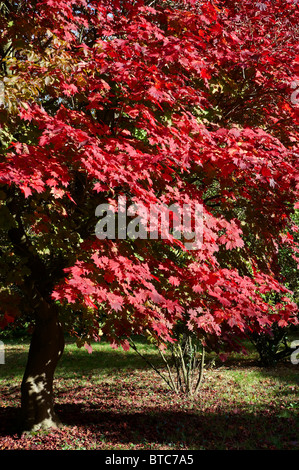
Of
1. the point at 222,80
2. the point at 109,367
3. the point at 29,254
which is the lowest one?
the point at 109,367

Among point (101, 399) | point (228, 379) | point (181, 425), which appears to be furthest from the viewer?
point (228, 379)

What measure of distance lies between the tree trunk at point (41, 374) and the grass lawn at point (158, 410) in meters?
0.24

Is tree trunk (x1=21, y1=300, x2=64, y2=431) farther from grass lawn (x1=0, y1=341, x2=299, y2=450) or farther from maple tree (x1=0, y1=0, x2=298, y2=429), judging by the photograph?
grass lawn (x1=0, y1=341, x2=299, y2=450)

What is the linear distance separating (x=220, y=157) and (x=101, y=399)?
734 centimetres

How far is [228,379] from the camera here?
444 inches

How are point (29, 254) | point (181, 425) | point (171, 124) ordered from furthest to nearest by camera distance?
point (181, 425) < point (29, 254) < point (171, 124)

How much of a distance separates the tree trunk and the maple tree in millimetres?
20

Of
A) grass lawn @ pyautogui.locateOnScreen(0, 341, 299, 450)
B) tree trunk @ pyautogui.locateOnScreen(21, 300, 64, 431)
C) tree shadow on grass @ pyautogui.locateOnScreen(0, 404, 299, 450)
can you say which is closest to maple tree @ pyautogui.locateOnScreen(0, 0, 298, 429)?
tree trunk @ pyautogui.locateOnScreen(21, 300, 64, 431)

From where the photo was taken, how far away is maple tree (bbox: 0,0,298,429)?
392 centimetres

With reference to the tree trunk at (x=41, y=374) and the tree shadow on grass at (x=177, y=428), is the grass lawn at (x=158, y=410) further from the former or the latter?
the tree trunk at (x=41, y=374)
